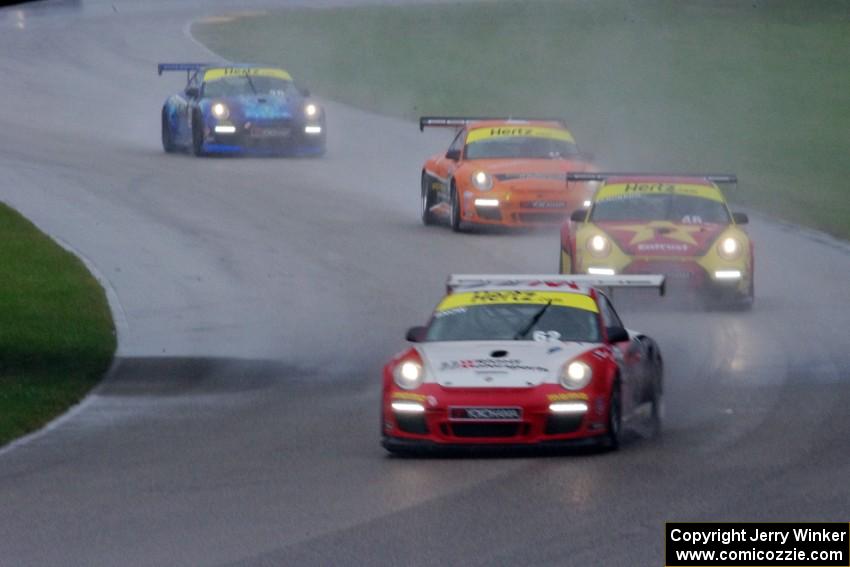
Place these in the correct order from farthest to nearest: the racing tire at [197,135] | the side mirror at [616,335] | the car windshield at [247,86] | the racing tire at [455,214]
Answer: the racing tire at [197,135] → the car windshield at [247,86] → the racing tire at [455,214] → the side mirror at [616,335]

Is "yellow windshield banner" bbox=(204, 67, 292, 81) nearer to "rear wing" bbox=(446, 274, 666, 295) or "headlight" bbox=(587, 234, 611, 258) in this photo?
"headlight" bbox=(587, 234, 611, 258)

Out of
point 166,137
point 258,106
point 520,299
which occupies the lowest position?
point 520,299

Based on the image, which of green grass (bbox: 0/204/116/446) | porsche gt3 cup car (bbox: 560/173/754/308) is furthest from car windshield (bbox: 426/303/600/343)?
porsche gt3 cup car (bbox: 560/173/754/308)

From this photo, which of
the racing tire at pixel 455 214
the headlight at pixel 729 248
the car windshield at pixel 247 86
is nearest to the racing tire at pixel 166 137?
the car windshield at pixel 247 86

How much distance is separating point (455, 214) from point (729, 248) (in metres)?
6.13

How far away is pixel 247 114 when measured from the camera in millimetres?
31516

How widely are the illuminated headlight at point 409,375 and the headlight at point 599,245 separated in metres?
7.21

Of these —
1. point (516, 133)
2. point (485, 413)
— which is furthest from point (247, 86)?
point (485, 413)

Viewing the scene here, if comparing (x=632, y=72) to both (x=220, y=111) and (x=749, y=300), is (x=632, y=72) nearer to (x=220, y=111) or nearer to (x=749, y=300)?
(x=220, y=111)

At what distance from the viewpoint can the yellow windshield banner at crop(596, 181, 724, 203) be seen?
20719 millimetres

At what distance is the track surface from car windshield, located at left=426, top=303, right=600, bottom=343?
2.96 feet

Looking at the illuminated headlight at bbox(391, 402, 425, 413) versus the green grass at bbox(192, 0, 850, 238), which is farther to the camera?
the green grass at bbox(192, 0, 850, 238)

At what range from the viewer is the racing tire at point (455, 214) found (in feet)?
82.0

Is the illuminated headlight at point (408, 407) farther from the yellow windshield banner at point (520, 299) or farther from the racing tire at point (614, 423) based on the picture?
the yellow windshield banner at point (520, 299)
